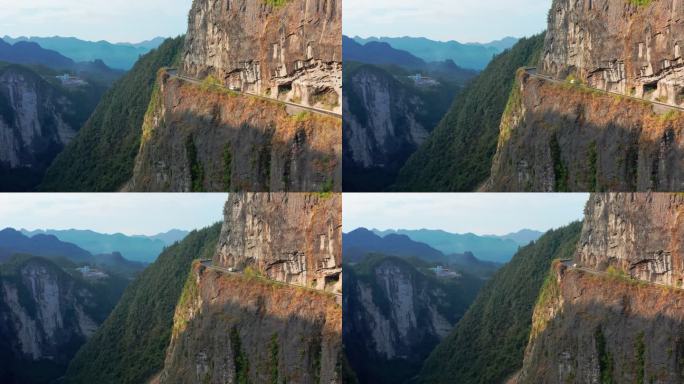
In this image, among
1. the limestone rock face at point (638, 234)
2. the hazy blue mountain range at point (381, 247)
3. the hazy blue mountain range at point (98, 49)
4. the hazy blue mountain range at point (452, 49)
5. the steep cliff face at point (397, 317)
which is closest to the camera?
the limestone rock face at point (638, 234)

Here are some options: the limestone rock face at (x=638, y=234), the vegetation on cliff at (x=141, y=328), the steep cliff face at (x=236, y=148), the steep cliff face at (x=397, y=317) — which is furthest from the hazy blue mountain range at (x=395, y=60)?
the vegetation on cliff at (x=141, y=328)

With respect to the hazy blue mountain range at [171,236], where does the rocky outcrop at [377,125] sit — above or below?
above

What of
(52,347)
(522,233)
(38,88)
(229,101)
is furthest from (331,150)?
(52,347)

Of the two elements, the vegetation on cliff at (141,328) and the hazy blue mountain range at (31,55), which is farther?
the vegetation on cliff at (141,328)

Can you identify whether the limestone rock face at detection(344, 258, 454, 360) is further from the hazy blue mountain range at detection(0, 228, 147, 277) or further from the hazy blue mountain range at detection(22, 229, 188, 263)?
the hazy blue mountain range at detection(0, 228, 147, 277)

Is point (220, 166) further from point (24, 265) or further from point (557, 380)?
point (557, 380)

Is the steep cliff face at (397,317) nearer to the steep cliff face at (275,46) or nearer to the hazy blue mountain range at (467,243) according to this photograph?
the hazy blue mountain range at (467,243)
